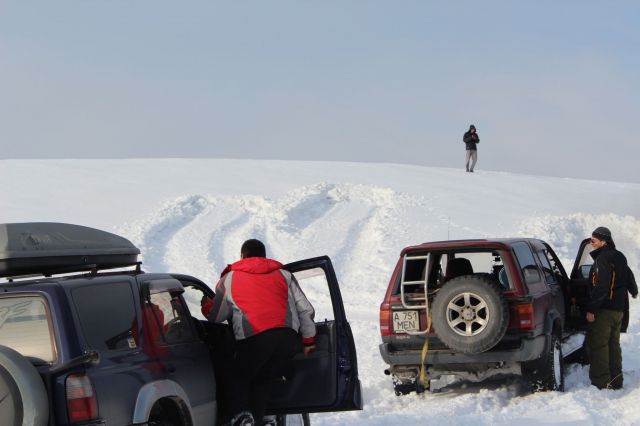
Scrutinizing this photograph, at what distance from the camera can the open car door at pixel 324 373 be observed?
6.44 meters

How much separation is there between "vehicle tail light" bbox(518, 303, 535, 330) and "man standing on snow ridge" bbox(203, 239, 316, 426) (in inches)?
127

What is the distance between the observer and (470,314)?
339 inches

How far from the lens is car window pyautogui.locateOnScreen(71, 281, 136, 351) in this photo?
493 cm

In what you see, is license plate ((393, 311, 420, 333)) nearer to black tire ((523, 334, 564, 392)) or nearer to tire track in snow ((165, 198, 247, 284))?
A: black tire ((523, 334, 564, 392))

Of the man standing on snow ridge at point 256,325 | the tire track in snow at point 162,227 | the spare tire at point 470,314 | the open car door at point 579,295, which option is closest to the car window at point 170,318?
the man standing on snow ridge at point 256,325

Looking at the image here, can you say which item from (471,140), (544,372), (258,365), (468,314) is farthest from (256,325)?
(471,140)

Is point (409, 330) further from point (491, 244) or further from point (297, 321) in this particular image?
point (297, 321)

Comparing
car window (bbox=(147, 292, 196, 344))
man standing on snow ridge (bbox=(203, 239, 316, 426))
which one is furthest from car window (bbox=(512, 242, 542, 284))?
car window (bbox=(147, 292, 196, 344))

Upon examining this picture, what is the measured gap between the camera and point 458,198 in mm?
26375

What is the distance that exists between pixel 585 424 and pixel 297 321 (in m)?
2.88

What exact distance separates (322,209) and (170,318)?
18522 millimetres

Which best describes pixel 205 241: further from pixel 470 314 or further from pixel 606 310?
pixel 470 314

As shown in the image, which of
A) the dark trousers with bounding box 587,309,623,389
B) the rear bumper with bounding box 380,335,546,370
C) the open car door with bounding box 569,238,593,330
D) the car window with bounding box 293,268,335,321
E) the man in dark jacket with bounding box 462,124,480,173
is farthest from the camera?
the man in dark jacket with bounding box 462,124,480,173

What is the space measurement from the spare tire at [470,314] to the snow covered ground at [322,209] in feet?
9.93
